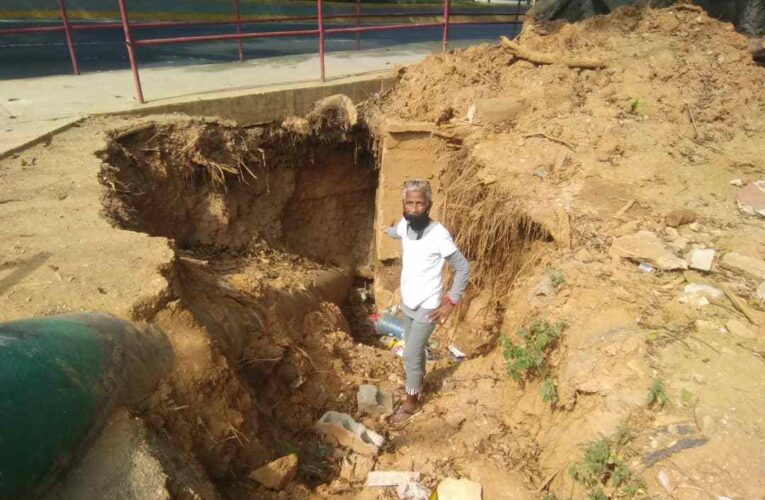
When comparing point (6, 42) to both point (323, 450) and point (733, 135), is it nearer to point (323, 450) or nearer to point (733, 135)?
point (323, 450)

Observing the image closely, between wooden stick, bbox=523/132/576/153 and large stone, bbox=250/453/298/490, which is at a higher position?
wooden stick, bbox=523/132/576/153

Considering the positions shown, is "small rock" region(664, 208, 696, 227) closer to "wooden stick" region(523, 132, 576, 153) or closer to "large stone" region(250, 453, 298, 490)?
"wooden stick" region(523, 132, 576, 153)

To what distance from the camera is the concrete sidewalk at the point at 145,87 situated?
5.31 meters

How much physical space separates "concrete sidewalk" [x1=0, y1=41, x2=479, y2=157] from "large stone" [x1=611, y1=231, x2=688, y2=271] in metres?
4.47

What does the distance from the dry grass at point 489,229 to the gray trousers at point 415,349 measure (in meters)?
1.28

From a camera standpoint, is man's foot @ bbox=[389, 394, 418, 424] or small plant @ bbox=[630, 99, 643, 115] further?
small plant @ bbox=[630, 99, 643, 115]

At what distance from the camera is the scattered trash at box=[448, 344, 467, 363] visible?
5184 mm

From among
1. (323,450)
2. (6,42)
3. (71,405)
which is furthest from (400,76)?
(6,42)

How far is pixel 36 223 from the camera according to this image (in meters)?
3.65

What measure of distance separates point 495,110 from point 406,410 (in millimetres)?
3512

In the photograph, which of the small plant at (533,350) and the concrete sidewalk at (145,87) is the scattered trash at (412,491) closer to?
the small plant at (533,350)

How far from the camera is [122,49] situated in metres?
10.9

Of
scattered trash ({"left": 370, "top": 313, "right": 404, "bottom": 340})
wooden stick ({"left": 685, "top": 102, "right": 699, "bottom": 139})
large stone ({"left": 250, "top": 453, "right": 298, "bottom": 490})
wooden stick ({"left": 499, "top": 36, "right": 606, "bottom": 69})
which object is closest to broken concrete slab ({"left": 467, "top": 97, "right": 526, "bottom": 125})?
wooden stick ({"left": 499, "top": 36, "right": 606, "bottom": 69})

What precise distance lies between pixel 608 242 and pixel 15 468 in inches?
156
